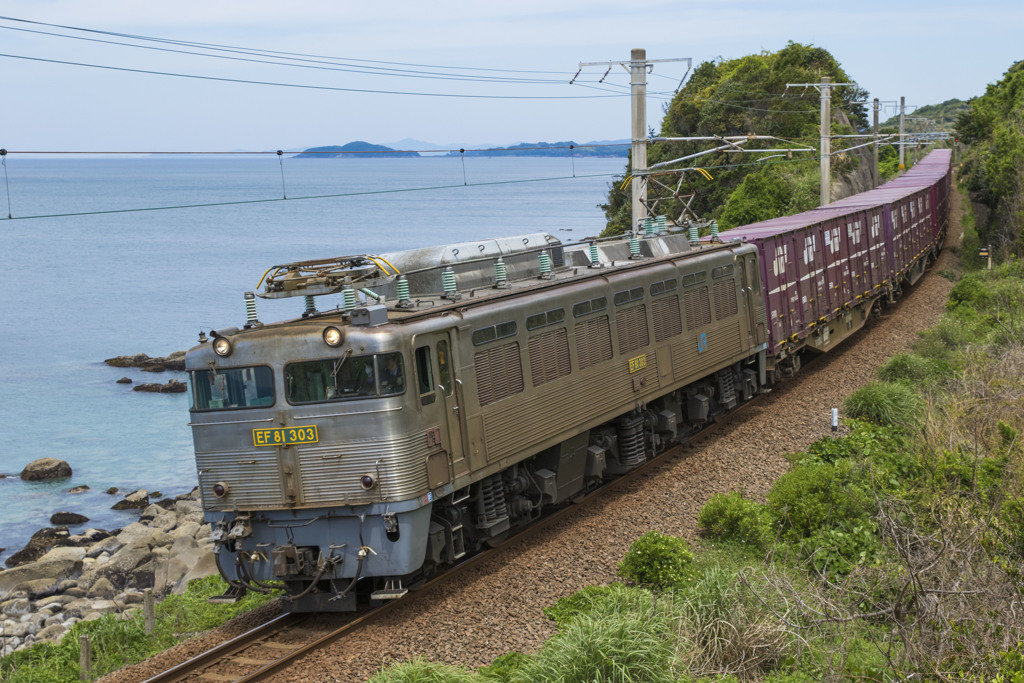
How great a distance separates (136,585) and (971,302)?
22348mm

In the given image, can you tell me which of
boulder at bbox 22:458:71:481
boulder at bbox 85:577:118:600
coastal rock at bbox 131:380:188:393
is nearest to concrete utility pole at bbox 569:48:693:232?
boulder at bbox 85:577:118:600

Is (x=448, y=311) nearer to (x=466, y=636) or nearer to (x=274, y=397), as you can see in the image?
(x=274, y=397)

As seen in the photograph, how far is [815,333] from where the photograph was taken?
936 inches

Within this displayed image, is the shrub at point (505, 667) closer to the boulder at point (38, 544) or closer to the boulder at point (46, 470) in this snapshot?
the boulder at point (38, 544)

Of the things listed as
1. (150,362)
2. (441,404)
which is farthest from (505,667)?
(150,362)

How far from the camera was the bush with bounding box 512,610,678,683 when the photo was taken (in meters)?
7.92

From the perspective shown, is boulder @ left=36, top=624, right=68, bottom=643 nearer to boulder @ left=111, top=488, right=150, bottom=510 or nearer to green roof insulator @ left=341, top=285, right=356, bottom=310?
boulder @ left=111, top=488, right=150, bottom=510

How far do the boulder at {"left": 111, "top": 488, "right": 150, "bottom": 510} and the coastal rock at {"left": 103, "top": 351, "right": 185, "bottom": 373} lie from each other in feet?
63.3

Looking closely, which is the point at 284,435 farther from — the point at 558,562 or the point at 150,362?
the point at 150,362

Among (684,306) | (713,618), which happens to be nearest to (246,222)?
(684,306)

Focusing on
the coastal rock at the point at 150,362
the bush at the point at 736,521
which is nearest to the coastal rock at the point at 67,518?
the coastal rock at the point at 150,362

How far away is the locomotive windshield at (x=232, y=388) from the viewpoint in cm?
1085

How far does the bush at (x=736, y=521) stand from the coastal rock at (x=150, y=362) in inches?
1582

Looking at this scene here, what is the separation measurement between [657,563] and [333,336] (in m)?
4.29
